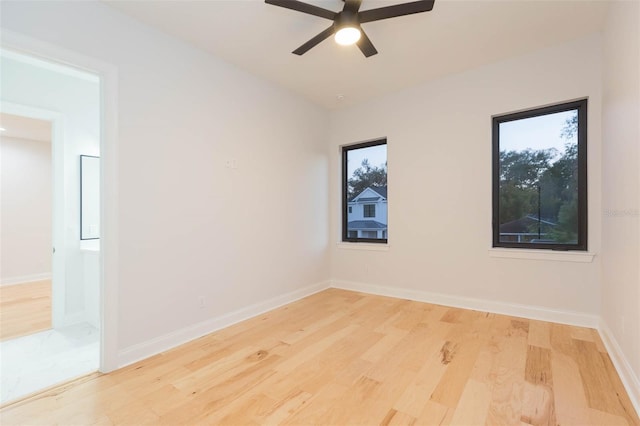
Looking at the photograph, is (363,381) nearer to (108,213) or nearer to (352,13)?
(108,213)

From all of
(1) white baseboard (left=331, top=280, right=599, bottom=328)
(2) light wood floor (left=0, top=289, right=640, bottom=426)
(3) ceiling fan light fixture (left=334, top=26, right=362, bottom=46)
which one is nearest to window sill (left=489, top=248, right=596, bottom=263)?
(1) white baseboard (left=331, top=280, right=599, bottom=328)

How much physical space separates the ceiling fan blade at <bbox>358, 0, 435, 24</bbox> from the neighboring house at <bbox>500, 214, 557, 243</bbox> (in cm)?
248

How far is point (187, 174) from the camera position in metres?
2.74

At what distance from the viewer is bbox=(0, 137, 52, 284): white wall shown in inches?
206

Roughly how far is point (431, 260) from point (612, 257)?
5.55ft

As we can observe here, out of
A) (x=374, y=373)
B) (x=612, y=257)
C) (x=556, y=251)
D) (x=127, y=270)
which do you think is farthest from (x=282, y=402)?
(x=556, y=251)

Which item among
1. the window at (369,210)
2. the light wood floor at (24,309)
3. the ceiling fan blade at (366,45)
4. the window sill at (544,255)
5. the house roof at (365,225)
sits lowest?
the light wood floor at (24,309)

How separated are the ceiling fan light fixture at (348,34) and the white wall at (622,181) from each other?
5.59 ft

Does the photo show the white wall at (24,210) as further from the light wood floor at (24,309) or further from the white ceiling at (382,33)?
the white ceiling at (382,33)

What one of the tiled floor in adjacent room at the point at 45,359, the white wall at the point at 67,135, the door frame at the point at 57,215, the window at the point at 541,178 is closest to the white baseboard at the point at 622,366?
the window at the point at 541,178

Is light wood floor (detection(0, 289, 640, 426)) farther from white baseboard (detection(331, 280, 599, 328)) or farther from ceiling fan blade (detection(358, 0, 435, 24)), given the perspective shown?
ceiling fan blade (detection(358, 0, 435, 24))

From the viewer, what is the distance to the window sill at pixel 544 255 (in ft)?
9.25

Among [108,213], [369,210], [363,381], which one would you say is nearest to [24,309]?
[108,213]

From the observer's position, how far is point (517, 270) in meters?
3.16
